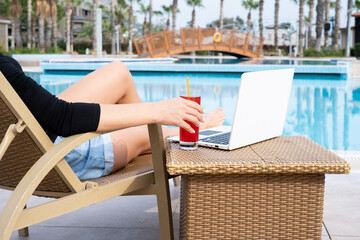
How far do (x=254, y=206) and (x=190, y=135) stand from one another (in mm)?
315

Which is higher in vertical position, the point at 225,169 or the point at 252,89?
the point at 252,89

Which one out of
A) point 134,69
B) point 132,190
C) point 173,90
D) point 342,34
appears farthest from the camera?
point 342,34

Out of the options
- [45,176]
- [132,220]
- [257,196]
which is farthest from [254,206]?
[132,220]

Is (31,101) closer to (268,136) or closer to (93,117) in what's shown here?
(93,117)

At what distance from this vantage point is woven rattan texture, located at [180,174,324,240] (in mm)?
1502

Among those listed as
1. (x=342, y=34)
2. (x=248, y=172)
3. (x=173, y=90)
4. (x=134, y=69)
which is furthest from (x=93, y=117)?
(x=342, y=34)

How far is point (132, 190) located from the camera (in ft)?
5.58

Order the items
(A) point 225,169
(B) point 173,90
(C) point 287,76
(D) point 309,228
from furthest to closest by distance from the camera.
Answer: (B) point 173,90
(C) point 287,76
(D) point 309,228
(A) point 225,169

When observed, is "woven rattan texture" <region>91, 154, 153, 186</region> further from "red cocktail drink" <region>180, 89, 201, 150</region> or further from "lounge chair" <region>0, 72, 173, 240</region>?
"red cocktail drink" <region>180, 89, 201, 150</region>

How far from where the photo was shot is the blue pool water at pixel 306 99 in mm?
6086

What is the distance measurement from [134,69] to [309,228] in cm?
1357

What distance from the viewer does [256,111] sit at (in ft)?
5.46

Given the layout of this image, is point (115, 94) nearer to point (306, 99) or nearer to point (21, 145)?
point (21, 145)

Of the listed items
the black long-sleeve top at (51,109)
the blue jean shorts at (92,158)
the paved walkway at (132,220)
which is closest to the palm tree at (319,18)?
the paved walkway at (132,220)
